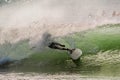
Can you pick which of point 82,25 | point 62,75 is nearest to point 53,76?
point 62,75

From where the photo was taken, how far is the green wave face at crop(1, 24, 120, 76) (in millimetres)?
18000

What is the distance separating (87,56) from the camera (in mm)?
19172

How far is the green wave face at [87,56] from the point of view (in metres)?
18.0

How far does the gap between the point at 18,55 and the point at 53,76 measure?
3.73m

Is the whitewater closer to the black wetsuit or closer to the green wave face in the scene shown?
the green wave face

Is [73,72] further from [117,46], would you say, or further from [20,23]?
[20,23]

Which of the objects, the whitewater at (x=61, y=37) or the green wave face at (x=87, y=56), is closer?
the green wave face at (x=87, y=56)

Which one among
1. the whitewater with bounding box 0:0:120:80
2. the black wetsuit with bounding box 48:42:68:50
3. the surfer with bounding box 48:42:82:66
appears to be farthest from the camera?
the black wetsuit with bounding box 48:42:68:50

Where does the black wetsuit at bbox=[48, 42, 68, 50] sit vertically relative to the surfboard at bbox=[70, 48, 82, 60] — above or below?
above

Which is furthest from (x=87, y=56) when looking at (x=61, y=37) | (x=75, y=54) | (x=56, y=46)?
(x=61, y=37)

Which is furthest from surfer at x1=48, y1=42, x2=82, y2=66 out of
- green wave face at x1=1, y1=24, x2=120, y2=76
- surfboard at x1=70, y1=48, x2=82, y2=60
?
green wave face at x1=1, y1=24, x2=120, y2=76

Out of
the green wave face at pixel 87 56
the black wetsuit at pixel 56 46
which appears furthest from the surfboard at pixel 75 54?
the black wetsuit at pixel 56 46

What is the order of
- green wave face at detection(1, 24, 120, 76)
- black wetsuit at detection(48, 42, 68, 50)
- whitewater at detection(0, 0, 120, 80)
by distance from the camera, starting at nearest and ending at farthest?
green wave face at detection(1, 24, 120, 76) < whitewater at detection(0, 0, 120, 80) < black wetsuit at detection(48, 42, 68, 50)

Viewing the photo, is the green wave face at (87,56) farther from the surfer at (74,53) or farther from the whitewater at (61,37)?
the surfer at (74,53)
